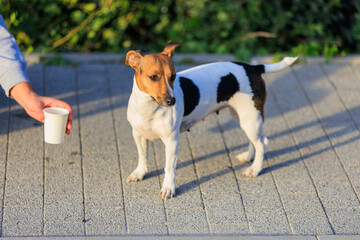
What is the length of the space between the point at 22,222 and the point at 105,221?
2.27ft

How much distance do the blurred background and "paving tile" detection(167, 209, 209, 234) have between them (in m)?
3.52

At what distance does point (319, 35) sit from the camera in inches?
315

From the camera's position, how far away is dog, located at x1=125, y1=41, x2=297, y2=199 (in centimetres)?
410

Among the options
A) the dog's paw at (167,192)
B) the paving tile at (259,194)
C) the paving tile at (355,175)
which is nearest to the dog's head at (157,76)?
the dog's paw at (167,192)

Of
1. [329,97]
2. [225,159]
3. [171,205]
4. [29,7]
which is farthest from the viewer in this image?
[29,7]

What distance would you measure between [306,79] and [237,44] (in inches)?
50.9

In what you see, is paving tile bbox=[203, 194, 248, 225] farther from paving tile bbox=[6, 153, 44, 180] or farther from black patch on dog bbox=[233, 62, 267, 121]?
paving tile bbox=[6, 153, 44, 180]

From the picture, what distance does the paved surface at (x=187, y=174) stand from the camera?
4.45m

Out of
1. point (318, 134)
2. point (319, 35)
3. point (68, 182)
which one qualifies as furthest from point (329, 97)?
point (68, 182)

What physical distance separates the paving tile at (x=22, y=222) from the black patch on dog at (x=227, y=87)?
6.27 ft

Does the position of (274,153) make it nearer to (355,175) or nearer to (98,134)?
(355,175)

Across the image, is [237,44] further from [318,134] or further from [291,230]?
[291,230]

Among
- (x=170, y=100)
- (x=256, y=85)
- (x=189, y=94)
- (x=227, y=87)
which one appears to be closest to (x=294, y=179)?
(x=256, y=85)

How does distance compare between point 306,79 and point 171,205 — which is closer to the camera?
point 171,205
